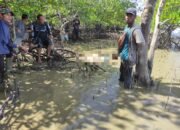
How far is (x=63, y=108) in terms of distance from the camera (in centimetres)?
554

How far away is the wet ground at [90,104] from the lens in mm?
4891

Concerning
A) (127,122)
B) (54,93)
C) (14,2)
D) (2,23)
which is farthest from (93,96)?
(14,2)

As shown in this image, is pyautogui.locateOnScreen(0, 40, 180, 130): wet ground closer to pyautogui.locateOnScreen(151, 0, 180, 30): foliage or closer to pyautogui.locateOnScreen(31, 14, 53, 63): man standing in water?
pyautogui.locateOnScreen(31, 14, 53, 63): man standing in water

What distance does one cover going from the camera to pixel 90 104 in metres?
5.82

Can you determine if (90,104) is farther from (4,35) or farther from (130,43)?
(4,35)

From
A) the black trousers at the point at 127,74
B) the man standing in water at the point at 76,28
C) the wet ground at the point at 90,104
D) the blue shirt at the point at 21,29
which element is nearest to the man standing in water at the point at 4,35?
the wet ground at the point at 90,104

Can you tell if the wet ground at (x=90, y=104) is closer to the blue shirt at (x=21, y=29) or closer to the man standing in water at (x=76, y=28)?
the blue shirt at (x=21, y=29)

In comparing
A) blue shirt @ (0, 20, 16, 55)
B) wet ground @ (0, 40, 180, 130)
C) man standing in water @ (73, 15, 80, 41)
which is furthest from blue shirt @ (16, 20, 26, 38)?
man standing in water @ (73, 15, 80, 41)

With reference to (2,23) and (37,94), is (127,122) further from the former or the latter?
(2,23)

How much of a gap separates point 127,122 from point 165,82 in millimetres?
3018

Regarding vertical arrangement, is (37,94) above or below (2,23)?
below

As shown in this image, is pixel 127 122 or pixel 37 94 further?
pixel 37 94

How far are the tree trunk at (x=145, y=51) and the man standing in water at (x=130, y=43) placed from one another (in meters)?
0.31

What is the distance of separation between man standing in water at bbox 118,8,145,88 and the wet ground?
40cm
